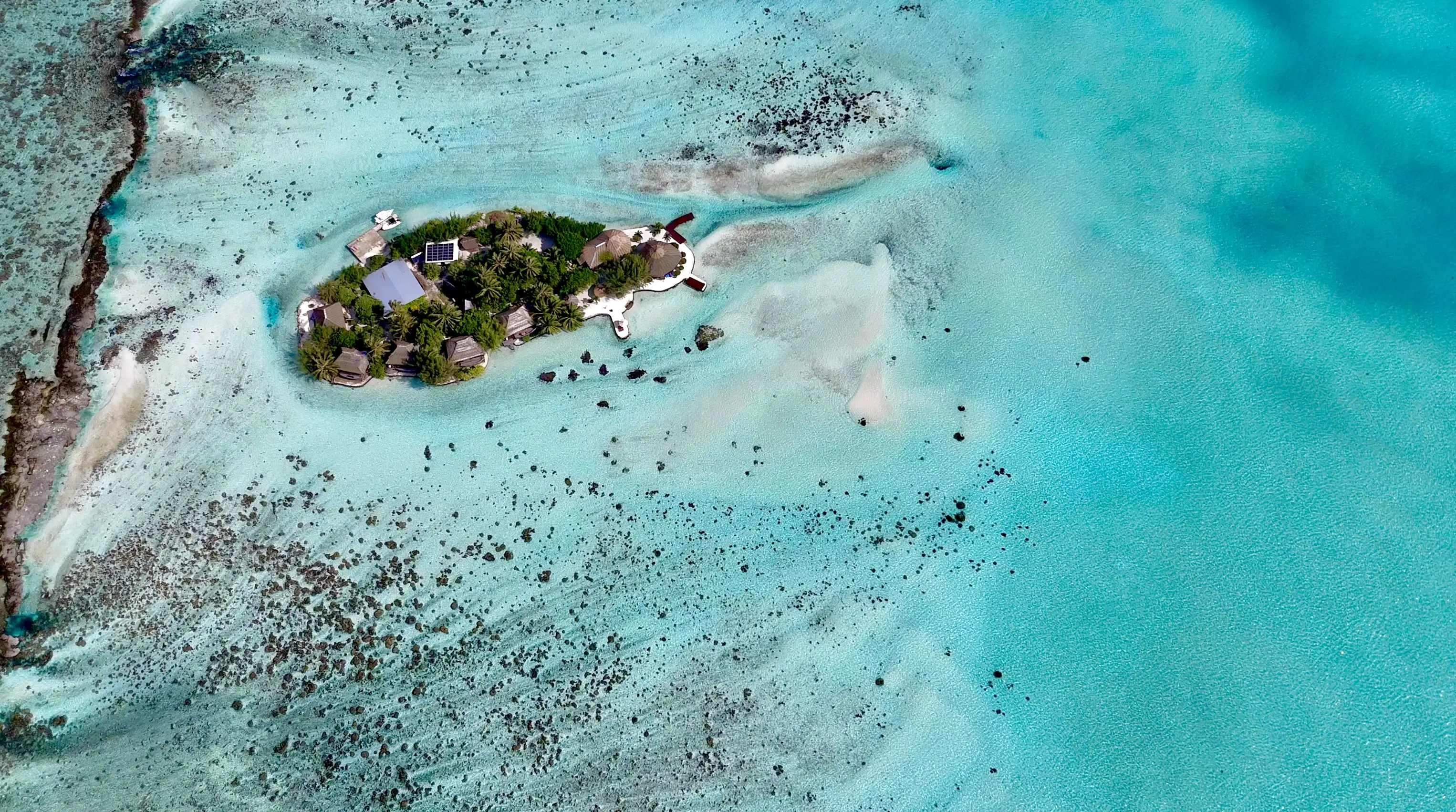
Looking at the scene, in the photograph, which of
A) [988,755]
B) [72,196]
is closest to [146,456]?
[72,196]

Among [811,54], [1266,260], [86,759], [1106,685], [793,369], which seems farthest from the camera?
[811,54]

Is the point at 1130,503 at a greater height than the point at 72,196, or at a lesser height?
lesser

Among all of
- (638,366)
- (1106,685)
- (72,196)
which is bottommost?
(1106,685)

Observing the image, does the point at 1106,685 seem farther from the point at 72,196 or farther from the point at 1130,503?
the point at 72,196

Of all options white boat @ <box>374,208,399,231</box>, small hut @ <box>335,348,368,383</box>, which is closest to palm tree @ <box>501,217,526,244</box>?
white boat @ <box>374,208,399,231</box>

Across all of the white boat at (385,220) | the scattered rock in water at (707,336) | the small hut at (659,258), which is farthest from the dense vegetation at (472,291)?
the scattered rock in water at (707,336)

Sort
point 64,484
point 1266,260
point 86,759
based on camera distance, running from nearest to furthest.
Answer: point 86,759 < point 64,484 < point 1266,260
